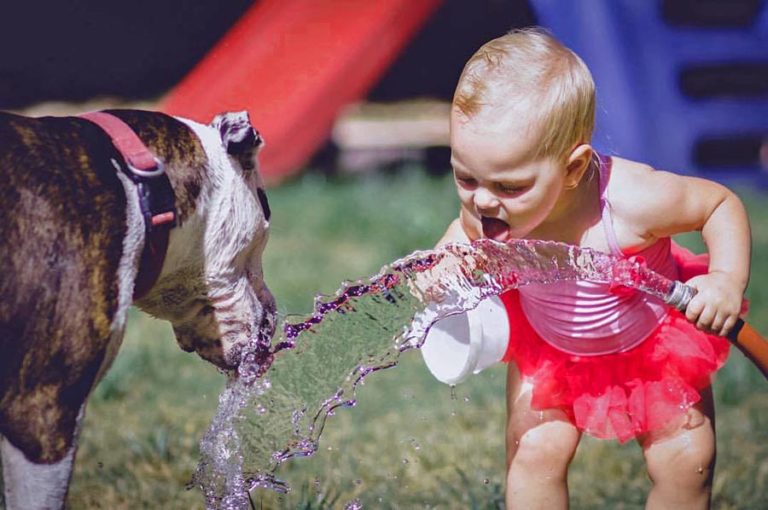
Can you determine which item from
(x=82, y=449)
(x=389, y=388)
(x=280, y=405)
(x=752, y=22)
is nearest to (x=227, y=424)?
(x=280, y=405)

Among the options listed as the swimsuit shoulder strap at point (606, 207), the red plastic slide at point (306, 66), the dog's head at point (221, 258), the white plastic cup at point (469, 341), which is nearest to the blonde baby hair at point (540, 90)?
the swimsuit shoulder strap at point (606, 207)

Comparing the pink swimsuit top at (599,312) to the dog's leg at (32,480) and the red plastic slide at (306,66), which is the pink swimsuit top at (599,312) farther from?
the red plastic slide at (306,66)

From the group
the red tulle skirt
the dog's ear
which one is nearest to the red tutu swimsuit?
the red tulle skirt

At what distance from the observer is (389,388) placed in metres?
4.07

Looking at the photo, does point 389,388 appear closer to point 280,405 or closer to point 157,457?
point 157,457

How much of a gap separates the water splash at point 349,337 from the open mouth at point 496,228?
5cm

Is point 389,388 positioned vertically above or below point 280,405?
below

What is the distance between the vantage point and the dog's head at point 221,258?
224 centimetres

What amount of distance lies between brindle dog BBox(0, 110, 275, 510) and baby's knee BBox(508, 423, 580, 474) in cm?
83

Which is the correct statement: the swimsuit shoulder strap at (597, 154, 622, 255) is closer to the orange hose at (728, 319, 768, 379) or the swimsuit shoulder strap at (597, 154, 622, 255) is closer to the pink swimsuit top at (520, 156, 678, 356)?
the pink swimsuit top at (520, 156, 678, 356)

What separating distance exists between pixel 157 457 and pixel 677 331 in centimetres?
153

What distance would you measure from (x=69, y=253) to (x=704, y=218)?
1.37 m

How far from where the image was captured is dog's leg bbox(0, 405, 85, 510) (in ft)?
6.33

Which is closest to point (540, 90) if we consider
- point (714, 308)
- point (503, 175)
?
point (503, 175)
